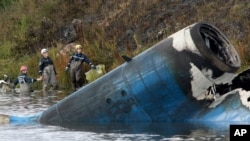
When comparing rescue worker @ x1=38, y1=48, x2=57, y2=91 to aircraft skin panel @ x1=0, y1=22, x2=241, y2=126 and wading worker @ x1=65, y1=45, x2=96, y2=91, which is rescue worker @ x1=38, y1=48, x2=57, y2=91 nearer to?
wading worker @ x1=65, y1=45, x2=96, y2=91

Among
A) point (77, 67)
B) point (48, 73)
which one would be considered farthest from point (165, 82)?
point (48, 73)

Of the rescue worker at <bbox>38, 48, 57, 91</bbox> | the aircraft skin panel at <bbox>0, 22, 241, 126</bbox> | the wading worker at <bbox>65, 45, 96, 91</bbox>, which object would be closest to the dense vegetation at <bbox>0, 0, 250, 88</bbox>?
the rescue worker at <bbox>38, 48, 57, 91</bbox>

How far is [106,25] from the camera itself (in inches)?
1314

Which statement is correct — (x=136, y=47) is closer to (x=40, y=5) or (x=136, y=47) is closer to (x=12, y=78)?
(x=12, y=78)

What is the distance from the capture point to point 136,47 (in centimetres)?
2956

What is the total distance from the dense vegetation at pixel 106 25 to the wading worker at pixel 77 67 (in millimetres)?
957

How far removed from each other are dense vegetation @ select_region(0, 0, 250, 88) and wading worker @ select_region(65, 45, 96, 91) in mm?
957

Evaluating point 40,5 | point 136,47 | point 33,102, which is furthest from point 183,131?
point 40,5

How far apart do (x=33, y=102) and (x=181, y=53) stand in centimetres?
829

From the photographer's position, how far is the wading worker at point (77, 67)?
26719 mm

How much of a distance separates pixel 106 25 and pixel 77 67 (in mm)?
6923

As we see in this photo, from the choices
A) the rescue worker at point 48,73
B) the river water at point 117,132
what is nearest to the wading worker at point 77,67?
the rescue worker at point 48,73

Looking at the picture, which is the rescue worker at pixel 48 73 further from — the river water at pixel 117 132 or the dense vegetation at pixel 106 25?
the river water at pixel 117 132

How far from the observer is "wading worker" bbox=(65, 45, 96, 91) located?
2672 centimetres
